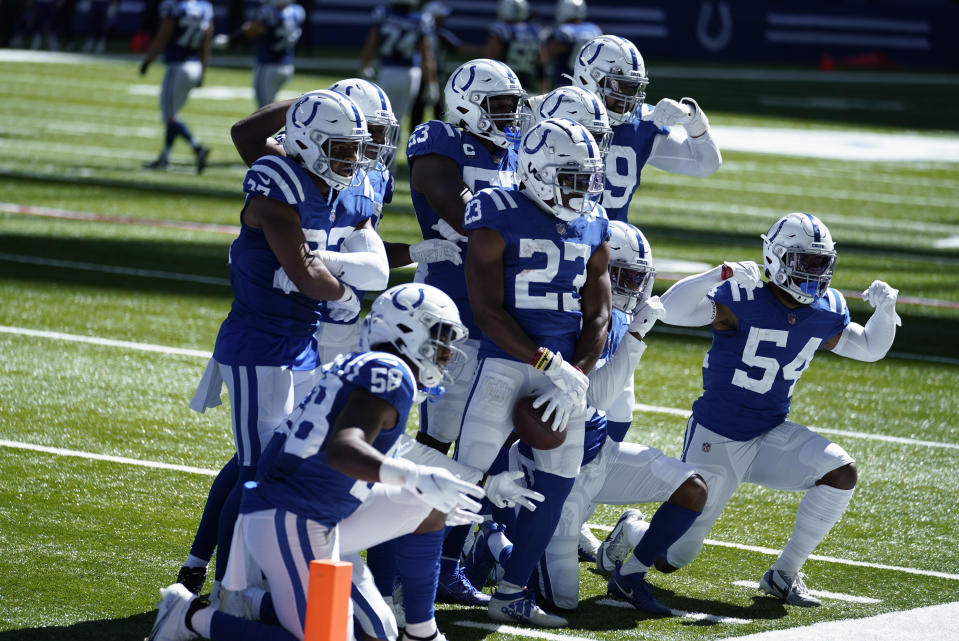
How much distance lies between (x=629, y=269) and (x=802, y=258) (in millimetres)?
731

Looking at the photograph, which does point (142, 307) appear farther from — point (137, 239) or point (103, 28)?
point (103, 28)

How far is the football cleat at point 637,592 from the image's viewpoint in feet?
17.8

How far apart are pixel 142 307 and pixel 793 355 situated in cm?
556

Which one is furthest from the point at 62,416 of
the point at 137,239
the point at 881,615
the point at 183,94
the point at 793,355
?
the point at 183,94

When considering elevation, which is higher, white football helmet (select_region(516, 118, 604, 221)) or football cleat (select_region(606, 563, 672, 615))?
white football helmet (select_region(516, 118, 604, 221))

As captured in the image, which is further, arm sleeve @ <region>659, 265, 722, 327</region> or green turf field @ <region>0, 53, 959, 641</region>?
arm sleeve @ <region>659, 265, 722, 327</region>

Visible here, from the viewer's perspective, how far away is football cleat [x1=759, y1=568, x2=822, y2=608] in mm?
5578

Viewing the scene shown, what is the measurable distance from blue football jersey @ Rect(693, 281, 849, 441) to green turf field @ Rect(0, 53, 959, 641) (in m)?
0.62

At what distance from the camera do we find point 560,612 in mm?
5398

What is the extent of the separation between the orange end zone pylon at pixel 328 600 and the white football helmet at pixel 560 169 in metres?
1.93

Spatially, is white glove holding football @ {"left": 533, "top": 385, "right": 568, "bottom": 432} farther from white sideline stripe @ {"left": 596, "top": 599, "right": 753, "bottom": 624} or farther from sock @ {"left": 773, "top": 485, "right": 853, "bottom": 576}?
sock @ {"left": 773, "top": 485, "right": 853, "bottom": 576}

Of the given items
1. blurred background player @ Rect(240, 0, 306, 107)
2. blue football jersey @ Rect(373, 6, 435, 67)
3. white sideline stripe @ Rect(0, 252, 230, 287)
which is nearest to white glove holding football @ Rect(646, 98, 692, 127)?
white sideline stripe @ Rect(0, 252, 230, 287)

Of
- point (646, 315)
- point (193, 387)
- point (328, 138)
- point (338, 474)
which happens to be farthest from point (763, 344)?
point (193, 387)

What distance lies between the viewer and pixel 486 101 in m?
6.02
